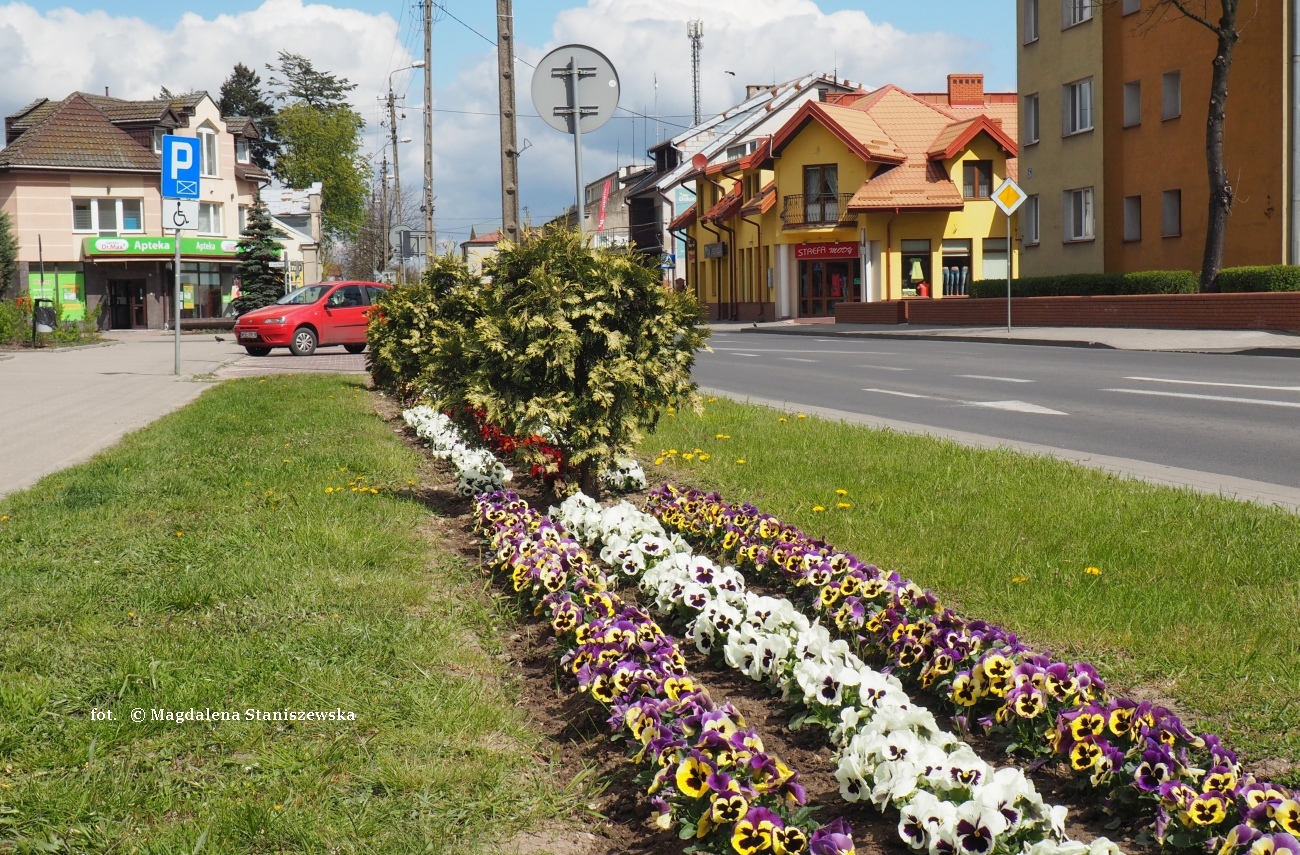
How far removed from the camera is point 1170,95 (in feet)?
108

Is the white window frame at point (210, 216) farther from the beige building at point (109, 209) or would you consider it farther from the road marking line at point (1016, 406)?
the road marking line at point (1016, 406)

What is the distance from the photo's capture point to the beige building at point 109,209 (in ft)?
186

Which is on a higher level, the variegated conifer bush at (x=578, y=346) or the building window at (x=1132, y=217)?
the building window at (x=1132, y=217)

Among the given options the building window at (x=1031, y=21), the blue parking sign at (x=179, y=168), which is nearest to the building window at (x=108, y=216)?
the building window at (x=1031, y=21)

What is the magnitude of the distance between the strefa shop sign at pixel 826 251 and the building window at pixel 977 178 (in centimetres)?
512

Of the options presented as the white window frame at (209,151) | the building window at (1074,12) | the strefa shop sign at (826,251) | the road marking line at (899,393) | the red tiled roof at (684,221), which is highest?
the white window frame at (209,151)

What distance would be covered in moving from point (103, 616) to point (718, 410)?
26.1 ft

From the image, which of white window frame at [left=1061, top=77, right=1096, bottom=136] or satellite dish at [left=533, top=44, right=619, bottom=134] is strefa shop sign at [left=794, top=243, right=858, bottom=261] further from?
satellite dish at [left=533, top=44, right=619, bottom=134]

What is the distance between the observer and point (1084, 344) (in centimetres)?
2508

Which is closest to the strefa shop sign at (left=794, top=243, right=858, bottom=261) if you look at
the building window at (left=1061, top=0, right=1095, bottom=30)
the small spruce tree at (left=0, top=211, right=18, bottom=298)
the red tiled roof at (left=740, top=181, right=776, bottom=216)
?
the red tiled roof at (left=740, top=181, right=776, bottom=216)

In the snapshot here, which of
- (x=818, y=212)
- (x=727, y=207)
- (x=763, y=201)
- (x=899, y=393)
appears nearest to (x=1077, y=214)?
(x=818, y=212)

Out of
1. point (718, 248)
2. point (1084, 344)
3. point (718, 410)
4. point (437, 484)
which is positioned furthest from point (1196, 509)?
point (718, 248)

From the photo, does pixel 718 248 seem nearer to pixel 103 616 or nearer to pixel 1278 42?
pixel 1278 42

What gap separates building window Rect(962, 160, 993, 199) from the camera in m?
52.2
